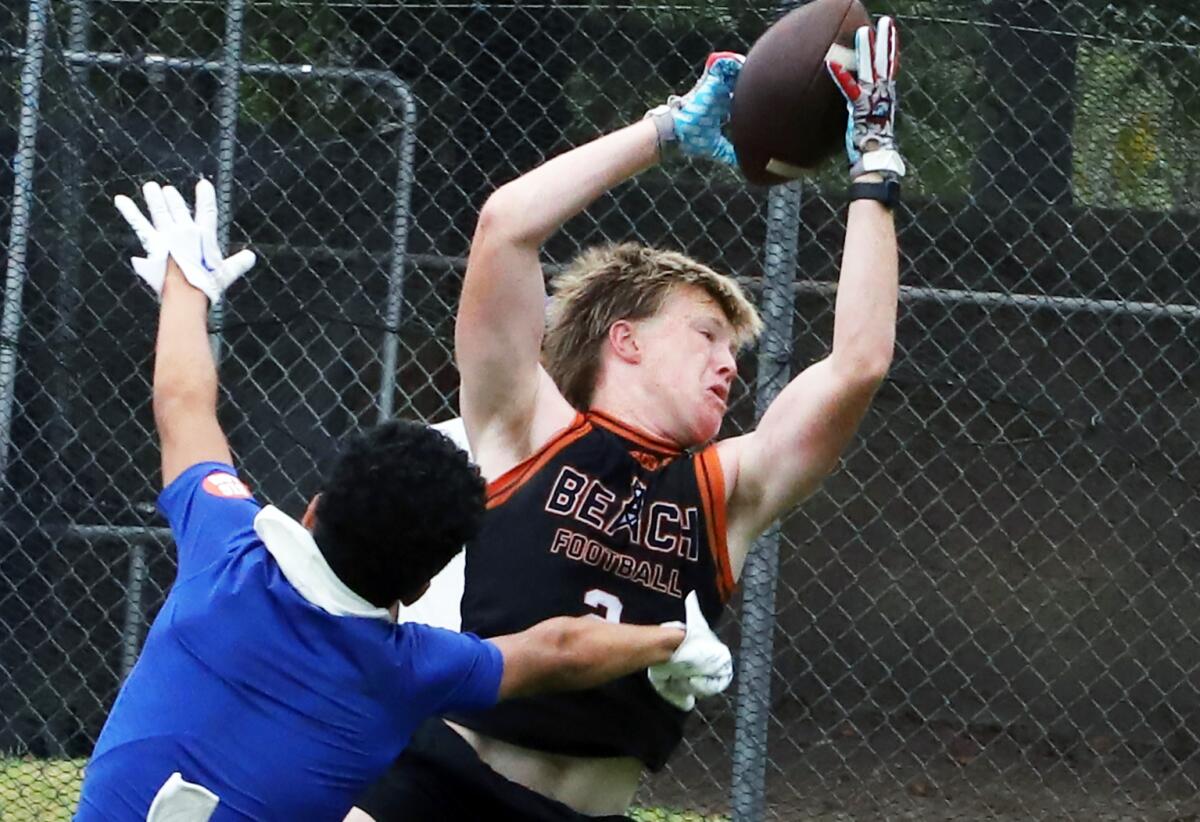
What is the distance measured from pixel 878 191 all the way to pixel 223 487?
1153 mm

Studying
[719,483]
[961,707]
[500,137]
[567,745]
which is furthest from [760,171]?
[961,707]

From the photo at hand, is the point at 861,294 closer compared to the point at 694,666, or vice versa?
the point at 694,666

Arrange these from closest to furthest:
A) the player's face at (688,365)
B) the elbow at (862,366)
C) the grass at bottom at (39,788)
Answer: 1. the elbow at (862,366)
2. the player's face at (688,365)
3. the grass at bottom at (39,788)

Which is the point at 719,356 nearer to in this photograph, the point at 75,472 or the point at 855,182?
the point at 855,182

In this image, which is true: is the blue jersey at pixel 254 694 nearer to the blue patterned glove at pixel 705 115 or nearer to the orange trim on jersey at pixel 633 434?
the orange trim on jersey at pixel 633 434

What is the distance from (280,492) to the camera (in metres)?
5.17

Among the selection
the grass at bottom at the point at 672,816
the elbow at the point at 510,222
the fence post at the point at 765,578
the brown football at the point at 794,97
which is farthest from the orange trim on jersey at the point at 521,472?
the grass at bottom at the point at 672,816

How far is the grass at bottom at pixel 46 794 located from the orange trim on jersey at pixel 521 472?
244 centimetres

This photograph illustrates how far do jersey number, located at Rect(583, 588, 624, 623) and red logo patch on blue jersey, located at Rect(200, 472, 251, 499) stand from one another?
0.62 meters

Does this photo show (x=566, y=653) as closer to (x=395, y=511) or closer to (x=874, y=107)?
(x=395, y=511)

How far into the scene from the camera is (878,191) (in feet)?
9.86

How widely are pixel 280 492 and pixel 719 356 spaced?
225 cm

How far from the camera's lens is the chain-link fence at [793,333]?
4.94m

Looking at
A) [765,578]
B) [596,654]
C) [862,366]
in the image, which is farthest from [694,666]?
[765,578]
